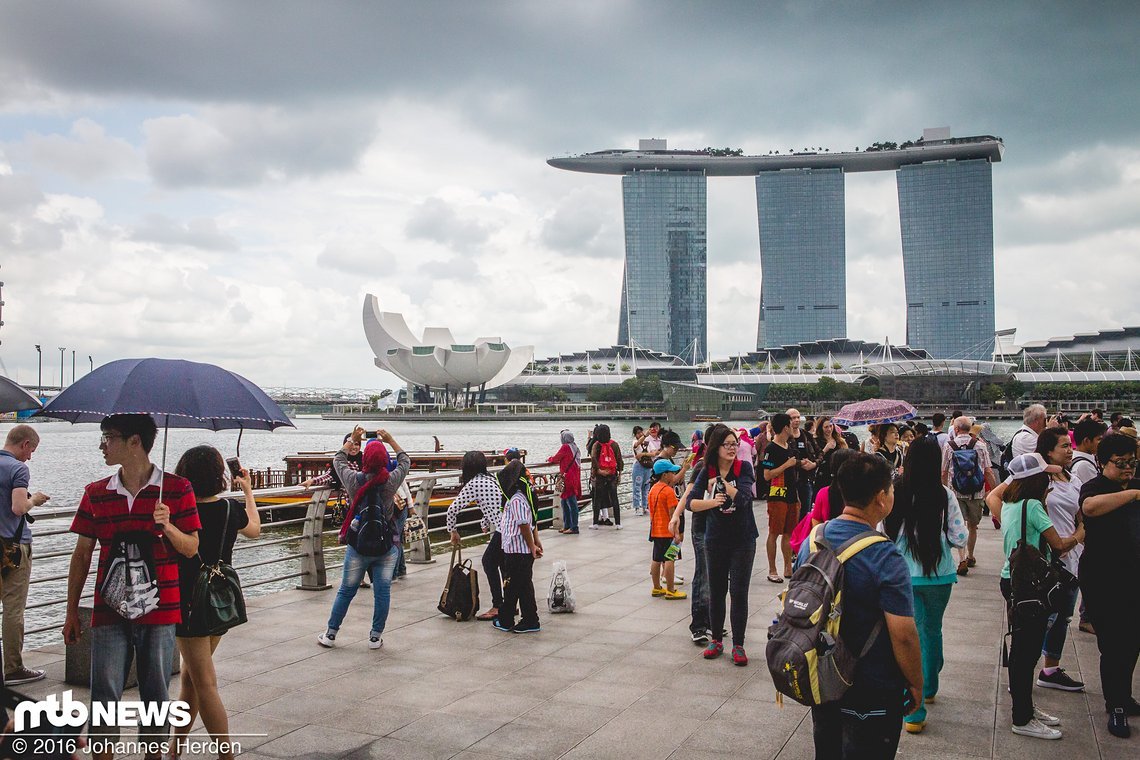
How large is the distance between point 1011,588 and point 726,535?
179 centimetres

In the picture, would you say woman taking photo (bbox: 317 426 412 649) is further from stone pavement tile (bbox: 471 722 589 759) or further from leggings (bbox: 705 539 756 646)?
leggings (bbox: 705 539 756 646)

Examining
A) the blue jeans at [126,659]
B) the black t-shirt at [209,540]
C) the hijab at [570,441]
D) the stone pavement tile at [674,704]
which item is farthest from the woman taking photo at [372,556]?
the hijab at [570,441]

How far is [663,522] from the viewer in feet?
25.9

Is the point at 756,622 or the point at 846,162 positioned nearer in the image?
the point at 756,622

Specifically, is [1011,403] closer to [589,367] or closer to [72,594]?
[589,367]

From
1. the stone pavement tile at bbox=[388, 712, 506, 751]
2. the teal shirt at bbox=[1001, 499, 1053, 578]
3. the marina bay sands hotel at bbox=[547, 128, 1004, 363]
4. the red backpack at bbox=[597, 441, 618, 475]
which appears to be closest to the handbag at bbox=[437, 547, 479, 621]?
the stone pavement tile at bbox=[388, 712, 506, 751]

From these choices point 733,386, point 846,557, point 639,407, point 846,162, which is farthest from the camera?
point 846,162

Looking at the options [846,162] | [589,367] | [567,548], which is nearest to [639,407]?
[589,367]

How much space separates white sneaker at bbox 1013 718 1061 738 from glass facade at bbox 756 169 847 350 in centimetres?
16133

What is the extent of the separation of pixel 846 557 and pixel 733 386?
435ft

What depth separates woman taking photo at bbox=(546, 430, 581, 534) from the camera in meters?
12.0

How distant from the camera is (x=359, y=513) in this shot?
6012mm

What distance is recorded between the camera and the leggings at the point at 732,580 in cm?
573

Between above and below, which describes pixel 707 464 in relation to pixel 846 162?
below
